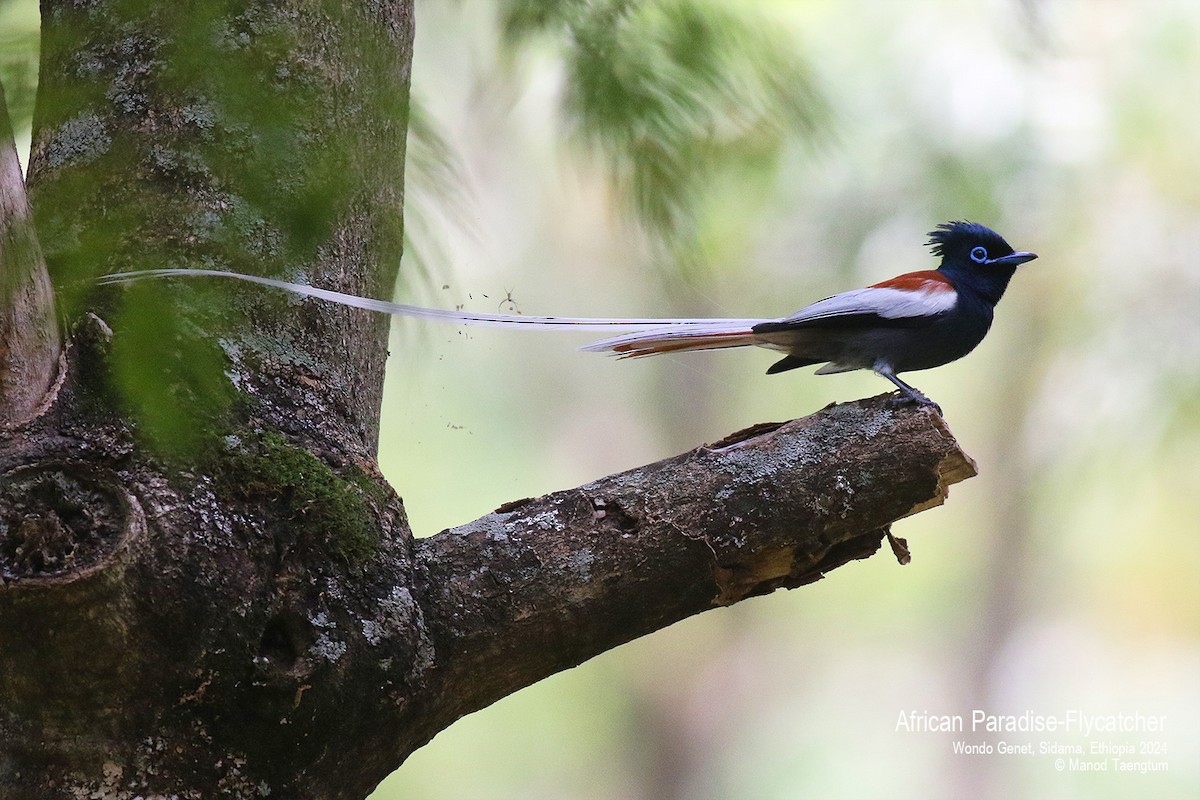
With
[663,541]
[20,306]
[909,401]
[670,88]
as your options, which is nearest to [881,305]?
[909,401]

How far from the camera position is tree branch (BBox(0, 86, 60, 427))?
3.43ft

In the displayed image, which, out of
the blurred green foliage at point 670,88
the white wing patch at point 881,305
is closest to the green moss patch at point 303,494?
the blurred green foliage at point 670,88

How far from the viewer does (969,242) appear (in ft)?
7.57

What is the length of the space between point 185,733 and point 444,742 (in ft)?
17.1

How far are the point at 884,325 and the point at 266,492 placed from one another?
128cm

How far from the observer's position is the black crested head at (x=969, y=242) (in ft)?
7.54

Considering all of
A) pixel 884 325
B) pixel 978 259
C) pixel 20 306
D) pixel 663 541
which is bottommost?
pixel 663 541

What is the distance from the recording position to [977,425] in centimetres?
538

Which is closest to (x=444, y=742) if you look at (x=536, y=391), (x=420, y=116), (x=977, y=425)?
(x=536, y=391)

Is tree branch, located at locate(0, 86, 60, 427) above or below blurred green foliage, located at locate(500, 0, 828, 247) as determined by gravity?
below

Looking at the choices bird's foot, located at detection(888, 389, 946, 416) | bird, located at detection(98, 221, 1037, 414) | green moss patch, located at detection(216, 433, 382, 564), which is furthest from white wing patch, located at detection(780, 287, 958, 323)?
green moss patch, located at detection(216, 433, 382, 564)

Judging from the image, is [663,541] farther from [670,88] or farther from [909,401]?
[670,88]

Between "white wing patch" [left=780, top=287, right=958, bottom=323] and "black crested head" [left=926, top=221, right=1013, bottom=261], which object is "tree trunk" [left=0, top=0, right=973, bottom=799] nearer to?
"white wing patch" [left=780, top=287, right=958, bottom=323]

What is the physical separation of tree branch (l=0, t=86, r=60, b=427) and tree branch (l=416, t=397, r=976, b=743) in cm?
51
